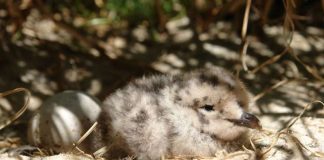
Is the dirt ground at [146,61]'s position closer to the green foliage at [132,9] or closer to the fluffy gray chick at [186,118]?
the green foliage at [132,9]

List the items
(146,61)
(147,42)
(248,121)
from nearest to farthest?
1. (248,121)
2. (146,61)
3. (147,42)

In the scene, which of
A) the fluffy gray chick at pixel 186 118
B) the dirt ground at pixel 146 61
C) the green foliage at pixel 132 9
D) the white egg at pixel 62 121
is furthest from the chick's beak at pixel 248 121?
the green foliage at pixel 132 9

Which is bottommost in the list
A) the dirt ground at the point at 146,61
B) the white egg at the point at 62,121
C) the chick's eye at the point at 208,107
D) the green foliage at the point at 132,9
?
the white egg at the point at 62,121

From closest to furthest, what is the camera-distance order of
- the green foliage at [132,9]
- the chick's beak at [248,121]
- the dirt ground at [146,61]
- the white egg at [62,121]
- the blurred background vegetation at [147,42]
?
the chick's beak at [248,121] < the white egg at [62,121] < the dirt ground at [146,61] < the blurred background vegetation at [147,42] < the green foliage at [132,9]

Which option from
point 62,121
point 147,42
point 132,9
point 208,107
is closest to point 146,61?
point 147,42

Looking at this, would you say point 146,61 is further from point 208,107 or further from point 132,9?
point 208,107

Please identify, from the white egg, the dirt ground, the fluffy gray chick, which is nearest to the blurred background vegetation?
the dirt ground

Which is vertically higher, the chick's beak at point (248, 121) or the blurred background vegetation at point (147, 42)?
the blurred background vegetation at point (147, 42)

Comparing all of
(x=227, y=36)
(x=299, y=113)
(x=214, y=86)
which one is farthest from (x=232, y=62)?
(x=214, y=86)
